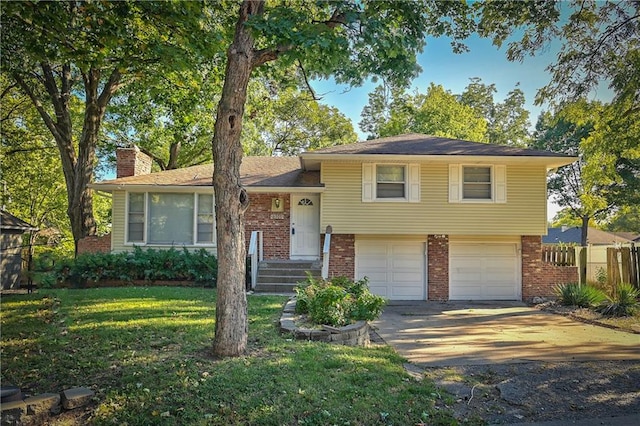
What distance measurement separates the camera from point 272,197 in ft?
44.3

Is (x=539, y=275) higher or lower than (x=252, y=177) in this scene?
lower

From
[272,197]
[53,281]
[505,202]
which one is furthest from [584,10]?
[53,281]

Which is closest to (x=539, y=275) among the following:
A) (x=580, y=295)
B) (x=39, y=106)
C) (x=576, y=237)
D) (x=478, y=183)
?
(x=580, y=295)

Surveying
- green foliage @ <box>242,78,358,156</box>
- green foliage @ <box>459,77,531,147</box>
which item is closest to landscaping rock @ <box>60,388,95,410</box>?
green foliage @ <box>242,78,358,156</box>

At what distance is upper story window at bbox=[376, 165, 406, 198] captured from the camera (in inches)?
519

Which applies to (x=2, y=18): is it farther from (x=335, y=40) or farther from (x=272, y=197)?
(x=272, y=197)

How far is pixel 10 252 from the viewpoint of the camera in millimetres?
15984

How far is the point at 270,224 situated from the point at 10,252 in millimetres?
10980

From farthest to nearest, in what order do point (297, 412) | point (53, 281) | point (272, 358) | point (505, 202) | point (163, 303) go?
point (505, 202) → point (53, 281) → point (163, 303) → point (272, 358) → point (297, 412)

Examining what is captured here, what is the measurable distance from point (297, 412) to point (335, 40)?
4.26 meters

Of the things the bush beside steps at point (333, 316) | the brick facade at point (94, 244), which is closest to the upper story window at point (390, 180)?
the bush beside steps at point (333, 316)

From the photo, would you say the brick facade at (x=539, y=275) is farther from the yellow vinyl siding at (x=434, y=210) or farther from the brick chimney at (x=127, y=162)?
the brick chimney at (x=127, y=162)

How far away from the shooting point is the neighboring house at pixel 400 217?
12930 mm

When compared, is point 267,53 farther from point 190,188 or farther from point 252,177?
point 252,177
